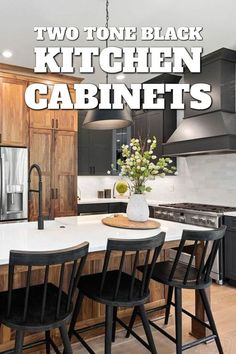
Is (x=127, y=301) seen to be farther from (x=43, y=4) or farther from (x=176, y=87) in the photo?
(x=176, y=87)

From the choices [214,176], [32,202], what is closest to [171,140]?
[214,176]

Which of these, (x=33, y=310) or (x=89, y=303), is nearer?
(x=33, y=310)

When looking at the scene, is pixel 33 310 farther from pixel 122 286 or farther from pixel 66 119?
pixel 66 119

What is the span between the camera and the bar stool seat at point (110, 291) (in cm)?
184

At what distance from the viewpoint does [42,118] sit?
14.7 ft

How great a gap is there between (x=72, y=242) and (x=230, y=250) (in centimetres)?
245

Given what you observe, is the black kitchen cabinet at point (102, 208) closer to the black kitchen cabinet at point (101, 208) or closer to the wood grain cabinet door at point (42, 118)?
the black kitchen cabinet at point (101, 208)

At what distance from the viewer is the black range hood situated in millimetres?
3826

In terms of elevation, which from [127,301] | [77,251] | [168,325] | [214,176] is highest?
[214,176]

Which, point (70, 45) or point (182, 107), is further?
point (182, 107)

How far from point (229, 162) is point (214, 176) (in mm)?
323

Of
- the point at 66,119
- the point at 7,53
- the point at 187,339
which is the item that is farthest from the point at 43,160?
the point at 187,339

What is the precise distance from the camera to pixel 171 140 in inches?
183

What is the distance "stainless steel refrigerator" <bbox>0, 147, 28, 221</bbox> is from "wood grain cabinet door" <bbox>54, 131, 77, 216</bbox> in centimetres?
49
